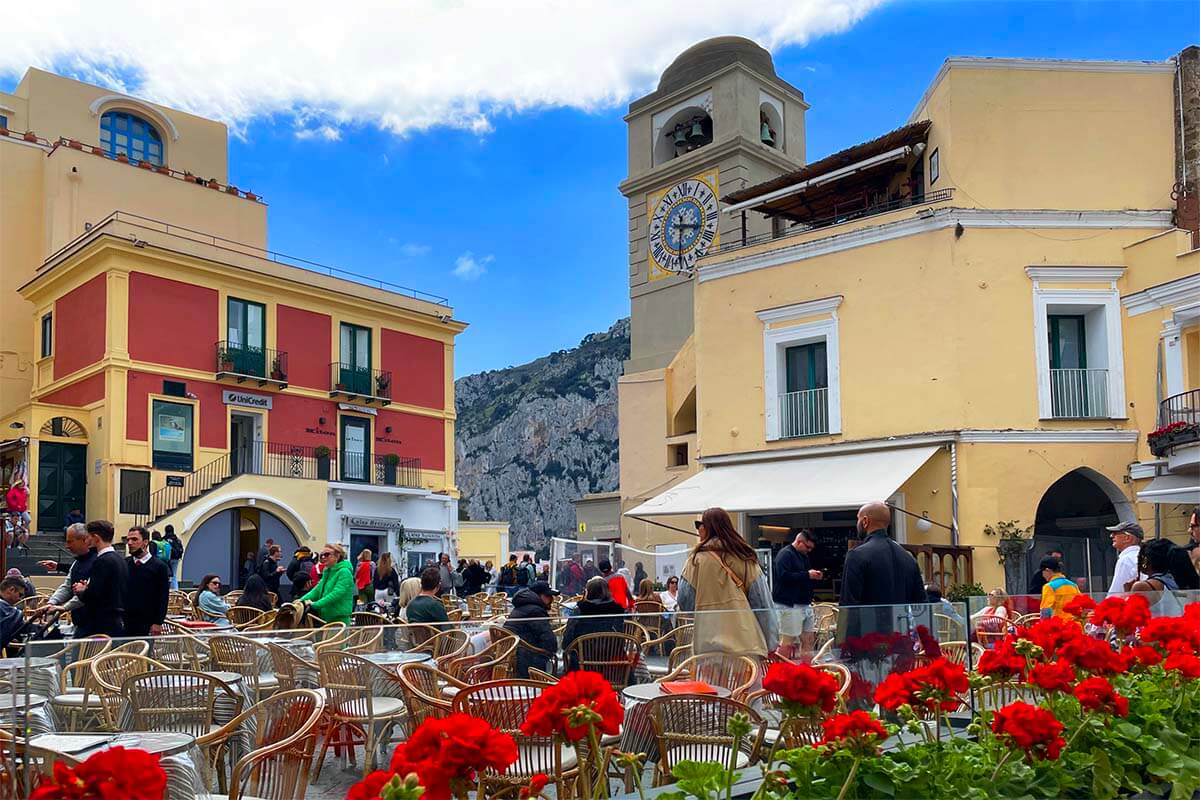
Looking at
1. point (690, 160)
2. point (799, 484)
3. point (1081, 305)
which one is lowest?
point (799, 484)

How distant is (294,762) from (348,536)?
25.5 m

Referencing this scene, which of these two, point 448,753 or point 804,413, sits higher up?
point 804,413

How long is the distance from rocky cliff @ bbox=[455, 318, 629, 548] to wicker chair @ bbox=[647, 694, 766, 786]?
75459 millimetres

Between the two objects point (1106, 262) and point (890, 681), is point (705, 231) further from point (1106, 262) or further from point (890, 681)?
point (890, 681)

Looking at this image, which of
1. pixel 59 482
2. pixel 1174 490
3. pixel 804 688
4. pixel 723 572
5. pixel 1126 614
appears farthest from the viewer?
pixel 59 482

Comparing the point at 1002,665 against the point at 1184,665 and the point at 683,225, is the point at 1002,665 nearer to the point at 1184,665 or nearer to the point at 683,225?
the point at 1184,665

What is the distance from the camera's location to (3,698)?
13.3ft

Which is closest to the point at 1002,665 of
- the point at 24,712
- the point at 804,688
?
the point at 804,688

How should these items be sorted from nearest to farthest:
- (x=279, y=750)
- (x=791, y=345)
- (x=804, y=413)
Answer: (x=279, y=750) → (x=804, y=413) → (x=791, y=345)

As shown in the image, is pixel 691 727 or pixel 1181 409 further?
pixel 1181 409

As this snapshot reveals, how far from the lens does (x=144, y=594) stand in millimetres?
7992

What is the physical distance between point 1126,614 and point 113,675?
517 cm

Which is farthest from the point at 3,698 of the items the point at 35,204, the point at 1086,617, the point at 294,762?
the point at 35,204

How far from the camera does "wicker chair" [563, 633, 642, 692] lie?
699cm
